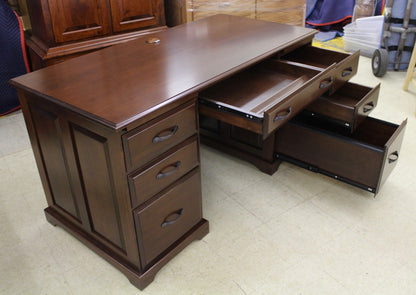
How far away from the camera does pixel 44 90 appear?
4.55ft

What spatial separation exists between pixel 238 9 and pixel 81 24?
1.24 m

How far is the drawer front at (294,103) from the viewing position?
54.1 inches

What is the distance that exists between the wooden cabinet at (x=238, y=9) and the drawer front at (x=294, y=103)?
4.74ft

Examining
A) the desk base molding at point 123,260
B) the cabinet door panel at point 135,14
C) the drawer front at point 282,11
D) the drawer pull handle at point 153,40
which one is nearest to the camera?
the desk base molding at point 123,260

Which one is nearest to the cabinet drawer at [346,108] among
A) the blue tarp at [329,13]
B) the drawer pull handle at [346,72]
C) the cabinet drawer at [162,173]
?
the drawer pull handle at [346,72]

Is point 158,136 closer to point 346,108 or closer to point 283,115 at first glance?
point 283,115

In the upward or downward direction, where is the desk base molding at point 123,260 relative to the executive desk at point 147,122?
downward

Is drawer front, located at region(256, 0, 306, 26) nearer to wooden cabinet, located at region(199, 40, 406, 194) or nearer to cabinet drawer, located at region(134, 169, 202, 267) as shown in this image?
wooden cabinet, located at region(199, 40, 406, 194)

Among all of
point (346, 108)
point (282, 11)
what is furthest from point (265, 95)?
point (282, 11)

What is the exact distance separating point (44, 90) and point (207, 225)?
832mm

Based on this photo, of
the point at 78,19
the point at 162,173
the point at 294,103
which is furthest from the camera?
the point at 78,19

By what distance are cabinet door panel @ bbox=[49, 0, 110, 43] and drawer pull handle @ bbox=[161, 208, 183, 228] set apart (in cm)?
133

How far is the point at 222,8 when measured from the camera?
2.99 m

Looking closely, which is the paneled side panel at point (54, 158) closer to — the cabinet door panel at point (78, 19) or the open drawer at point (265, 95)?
the open drawer at point (265, 95)
